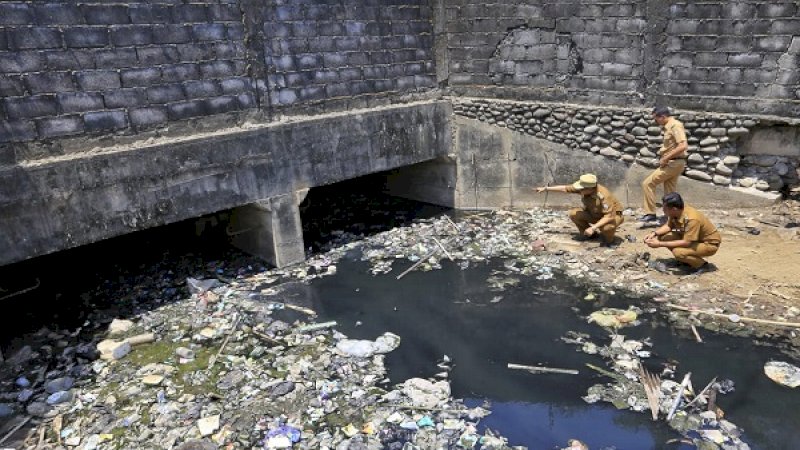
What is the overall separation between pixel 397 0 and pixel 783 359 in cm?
678

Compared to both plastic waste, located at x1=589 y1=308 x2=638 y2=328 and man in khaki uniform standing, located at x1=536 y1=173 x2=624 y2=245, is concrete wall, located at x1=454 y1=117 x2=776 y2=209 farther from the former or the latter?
plastic waste, located at x1=589 y1=308 x2=638 y2=328

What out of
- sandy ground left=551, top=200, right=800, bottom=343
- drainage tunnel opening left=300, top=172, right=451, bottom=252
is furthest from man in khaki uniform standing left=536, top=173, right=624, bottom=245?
drainage tunnel opening left=300, top=172, right=451, bottom=252

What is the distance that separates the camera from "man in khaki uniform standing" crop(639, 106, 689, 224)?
24.0 ft

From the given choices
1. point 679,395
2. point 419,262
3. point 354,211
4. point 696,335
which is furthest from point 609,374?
point 354,211

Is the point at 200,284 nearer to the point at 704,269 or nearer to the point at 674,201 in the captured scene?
the point at 674,201

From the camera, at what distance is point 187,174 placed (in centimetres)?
658

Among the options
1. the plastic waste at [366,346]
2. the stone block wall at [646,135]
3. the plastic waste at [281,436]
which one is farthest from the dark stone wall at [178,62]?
the plastic waste at [281,436]

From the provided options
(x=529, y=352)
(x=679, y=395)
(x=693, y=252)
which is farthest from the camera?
(x=693, y=252)

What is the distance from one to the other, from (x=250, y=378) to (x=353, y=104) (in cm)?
447

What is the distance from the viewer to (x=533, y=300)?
6473 mm

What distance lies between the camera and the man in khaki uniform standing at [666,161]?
7.30 m

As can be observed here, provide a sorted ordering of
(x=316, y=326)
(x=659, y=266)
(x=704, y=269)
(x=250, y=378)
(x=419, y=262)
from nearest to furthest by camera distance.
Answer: (x=250, y=378)
(x=316, y=326)
(x=704, y=269)
(x=659, y=266)
(x=419, y=262)

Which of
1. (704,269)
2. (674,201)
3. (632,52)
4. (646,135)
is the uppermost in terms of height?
(632,52)

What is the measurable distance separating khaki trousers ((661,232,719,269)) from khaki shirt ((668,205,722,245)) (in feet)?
0.19
